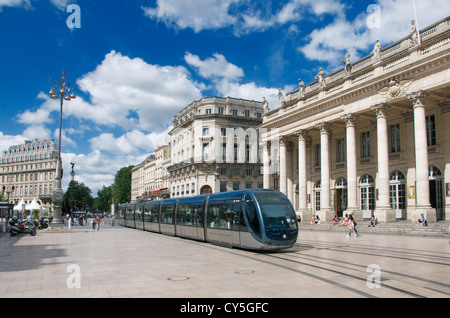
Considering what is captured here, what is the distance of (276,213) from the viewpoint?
15.1m

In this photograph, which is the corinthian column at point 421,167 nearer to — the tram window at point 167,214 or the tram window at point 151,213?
the tram window at point 167,214

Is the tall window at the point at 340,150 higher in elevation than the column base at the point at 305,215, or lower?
higher

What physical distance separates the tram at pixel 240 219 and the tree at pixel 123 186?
313 ft

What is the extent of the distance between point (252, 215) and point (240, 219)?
3.18 feet

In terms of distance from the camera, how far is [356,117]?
31.9 m

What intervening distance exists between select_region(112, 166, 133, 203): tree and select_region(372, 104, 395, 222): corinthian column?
96.8 m

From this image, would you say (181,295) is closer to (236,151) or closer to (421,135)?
(421,135)

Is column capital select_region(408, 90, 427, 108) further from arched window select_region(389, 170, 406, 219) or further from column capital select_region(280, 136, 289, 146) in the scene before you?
column capital select_region(280, 136, 289, 146)

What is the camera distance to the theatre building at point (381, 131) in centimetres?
2564

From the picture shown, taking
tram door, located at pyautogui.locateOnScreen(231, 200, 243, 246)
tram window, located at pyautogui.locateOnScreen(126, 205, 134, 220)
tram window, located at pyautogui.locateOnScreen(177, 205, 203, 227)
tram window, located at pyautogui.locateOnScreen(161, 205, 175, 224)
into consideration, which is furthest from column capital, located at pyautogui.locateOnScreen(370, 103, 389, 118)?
tram window, located at pyautogui.locateOnScreen(126, 205, 134, 220)

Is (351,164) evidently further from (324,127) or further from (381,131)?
(324,127)

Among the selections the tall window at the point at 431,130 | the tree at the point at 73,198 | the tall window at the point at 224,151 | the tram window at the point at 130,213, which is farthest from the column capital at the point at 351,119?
the tree at the point at 73,198

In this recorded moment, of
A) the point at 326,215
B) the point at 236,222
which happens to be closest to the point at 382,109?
the point at 326,215

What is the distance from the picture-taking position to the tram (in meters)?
14.8
